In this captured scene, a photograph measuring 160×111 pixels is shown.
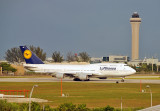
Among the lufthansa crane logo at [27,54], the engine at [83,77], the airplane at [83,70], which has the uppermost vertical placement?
the lufthansa crane logo at [27,54]

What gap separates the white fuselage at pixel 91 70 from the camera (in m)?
97.0

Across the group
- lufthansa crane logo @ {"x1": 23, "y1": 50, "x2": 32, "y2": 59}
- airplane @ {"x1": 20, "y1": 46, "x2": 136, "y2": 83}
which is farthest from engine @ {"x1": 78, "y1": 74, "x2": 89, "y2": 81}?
lufthansa crane logo @ {"x1": 23, "y1": 50, "x2": 32, "y2": 59}

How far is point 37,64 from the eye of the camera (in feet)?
342

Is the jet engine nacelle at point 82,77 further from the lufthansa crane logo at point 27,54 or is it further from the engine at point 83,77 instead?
the lufthansa crane logo at point 27,54

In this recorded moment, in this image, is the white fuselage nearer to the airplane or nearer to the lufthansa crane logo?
the airplane

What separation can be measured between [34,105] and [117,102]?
1400cm

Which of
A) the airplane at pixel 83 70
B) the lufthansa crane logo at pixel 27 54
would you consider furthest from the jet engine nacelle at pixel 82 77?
the lufthansa crane logo at pixel 27 54

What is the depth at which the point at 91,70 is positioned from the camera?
9950cm

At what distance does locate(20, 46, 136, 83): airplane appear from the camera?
97.1 meters

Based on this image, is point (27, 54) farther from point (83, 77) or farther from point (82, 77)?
point (83, 77)

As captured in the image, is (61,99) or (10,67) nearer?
(61,99)

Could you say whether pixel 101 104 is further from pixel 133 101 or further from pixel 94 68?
pixel 94 68

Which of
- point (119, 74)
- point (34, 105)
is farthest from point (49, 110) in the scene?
point (119, 74)

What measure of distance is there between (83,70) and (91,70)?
92.6 inches
